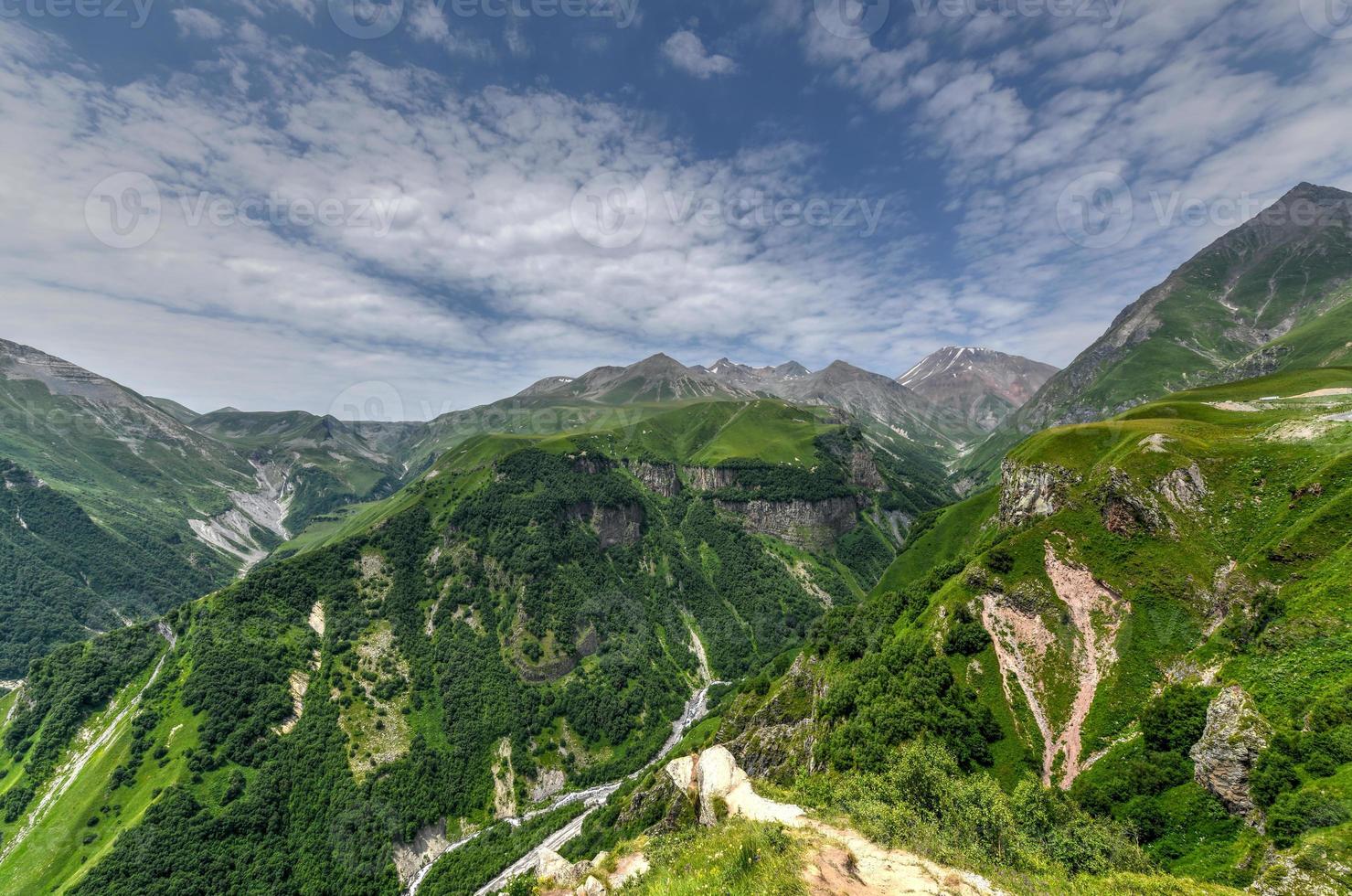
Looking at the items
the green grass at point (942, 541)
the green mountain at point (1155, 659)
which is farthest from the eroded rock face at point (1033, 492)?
the green grass at point (942, 541)

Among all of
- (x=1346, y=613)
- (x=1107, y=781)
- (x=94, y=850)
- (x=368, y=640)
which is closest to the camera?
(x=1346, y=613)

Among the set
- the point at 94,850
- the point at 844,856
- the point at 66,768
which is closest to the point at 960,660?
the point at 844,856

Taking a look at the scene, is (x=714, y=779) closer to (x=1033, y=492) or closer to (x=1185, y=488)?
(x=1185, y=488)

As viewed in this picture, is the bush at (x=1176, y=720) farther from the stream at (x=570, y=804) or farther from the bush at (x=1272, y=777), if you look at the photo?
the stream at (x=570, y=804)

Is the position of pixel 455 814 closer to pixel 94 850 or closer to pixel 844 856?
pixel 94 850

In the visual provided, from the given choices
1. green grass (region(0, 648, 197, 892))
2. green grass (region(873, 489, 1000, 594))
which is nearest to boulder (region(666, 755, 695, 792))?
green grass (region(873, 489, 1000, 594))

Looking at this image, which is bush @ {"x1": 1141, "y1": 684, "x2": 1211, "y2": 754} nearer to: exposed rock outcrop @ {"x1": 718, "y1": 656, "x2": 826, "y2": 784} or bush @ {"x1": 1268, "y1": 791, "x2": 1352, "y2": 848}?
bush @ {"x1": 1268, "y1": 791, "x2": 1352, "y2": 848}

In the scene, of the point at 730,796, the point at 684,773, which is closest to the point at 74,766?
the point at 684,773
